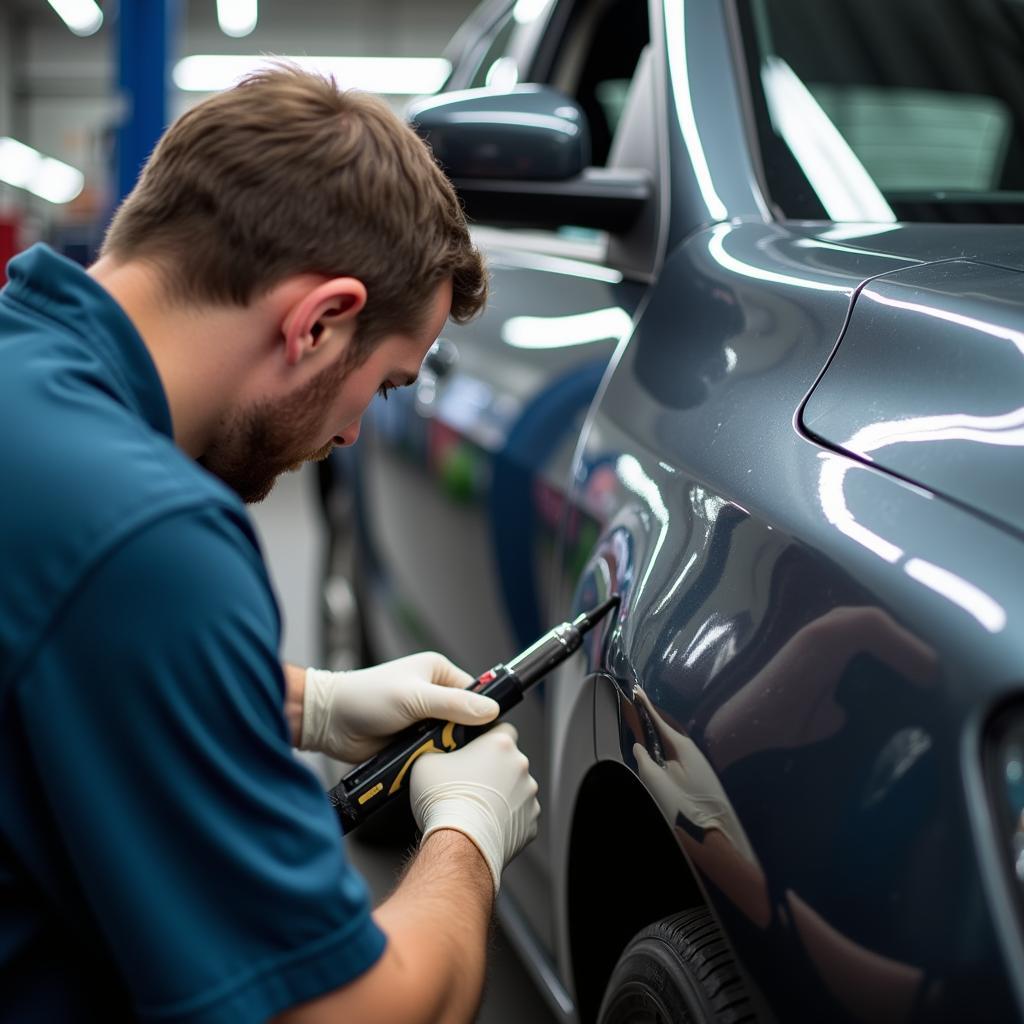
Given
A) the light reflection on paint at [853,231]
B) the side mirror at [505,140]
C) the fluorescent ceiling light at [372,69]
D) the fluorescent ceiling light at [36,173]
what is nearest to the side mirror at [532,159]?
the side mirror at [505,140]

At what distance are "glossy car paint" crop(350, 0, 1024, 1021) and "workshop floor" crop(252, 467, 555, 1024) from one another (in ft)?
0.87

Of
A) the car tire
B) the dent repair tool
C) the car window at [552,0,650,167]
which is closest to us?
the car tire

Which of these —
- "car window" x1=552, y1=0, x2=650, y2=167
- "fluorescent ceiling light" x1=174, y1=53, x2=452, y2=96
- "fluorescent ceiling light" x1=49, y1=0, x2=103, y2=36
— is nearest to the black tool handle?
"car window" x1=552, y1=0, x2=650, y2=167

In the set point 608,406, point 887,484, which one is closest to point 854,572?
point 887,484

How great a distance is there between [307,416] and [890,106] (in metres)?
1.21

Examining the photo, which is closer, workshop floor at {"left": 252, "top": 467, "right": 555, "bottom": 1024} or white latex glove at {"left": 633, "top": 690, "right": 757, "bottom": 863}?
white latex glove at {"left": 633, "top": 690, "right": 757, "bottom": 863}

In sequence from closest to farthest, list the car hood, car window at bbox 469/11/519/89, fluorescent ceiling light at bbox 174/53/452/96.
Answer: the car hood → car window at bbox 469/11/519/89 → fluorescent ceiling light at bbox 174/53/452/96

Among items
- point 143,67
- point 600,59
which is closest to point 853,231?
point 600,59

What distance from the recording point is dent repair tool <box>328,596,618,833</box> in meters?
1.20

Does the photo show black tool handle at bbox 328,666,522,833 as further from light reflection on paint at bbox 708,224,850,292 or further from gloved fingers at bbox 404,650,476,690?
light reflection on paint at bbox 708,224,850,292

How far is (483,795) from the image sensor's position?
46.4 inches

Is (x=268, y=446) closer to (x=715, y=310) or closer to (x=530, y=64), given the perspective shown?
(x=715, y=310)

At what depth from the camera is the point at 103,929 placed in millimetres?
786

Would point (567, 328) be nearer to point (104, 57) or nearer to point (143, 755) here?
point (143, 755)
